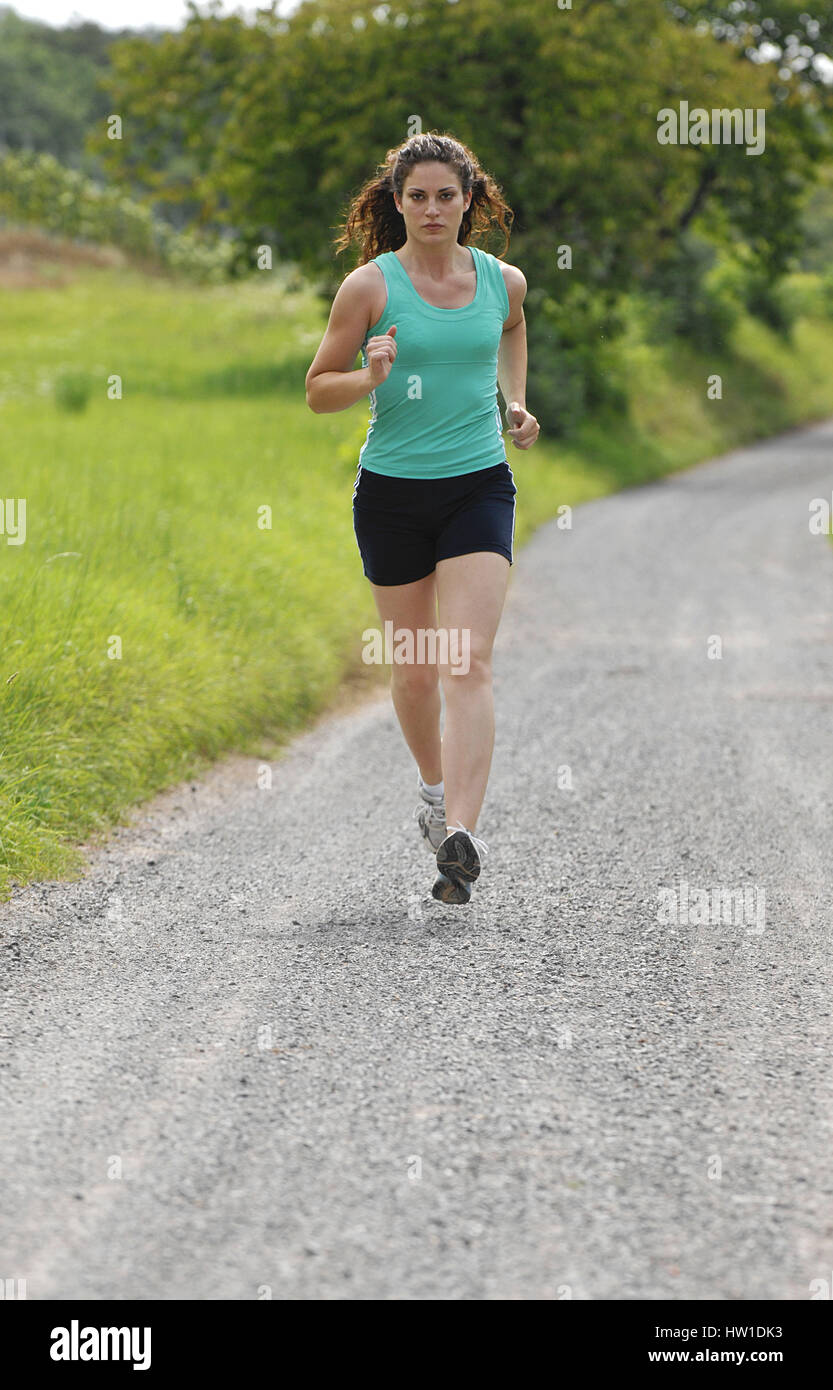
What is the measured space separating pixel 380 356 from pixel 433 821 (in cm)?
153

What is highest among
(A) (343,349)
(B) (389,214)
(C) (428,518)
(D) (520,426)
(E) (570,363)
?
(B) (389,214)

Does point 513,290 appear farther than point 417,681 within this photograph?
No

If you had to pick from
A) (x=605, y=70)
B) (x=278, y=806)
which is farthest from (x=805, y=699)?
(x=605, y=70)

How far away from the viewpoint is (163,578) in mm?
7602

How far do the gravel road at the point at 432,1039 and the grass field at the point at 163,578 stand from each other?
0.95 ft

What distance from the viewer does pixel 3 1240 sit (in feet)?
7.94

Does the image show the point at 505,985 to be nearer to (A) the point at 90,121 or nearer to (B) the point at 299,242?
(B) the point at 299,242

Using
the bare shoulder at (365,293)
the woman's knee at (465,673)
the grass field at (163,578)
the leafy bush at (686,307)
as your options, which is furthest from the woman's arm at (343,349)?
the leafy bush at (686,307)

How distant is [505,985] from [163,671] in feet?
10.6

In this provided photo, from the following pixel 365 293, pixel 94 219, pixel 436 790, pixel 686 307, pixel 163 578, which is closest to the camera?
pixel 365 293

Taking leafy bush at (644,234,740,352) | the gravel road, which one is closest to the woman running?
the gravel road

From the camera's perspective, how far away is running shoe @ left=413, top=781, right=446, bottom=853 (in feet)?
15.1

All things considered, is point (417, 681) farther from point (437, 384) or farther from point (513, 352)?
point (513, 352)

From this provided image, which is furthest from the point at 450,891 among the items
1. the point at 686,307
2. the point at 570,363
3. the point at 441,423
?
the point at 686,307
